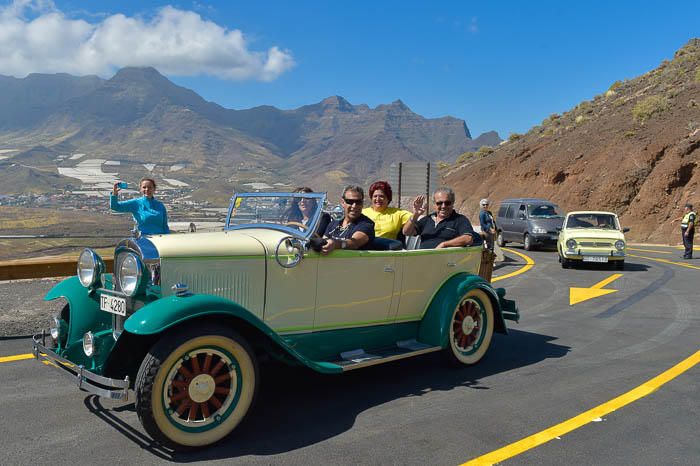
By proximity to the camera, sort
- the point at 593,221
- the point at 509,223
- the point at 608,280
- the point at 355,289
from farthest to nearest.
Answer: the point at 509,223
the point at 593,221
the point at 608,280
the point at 355,289

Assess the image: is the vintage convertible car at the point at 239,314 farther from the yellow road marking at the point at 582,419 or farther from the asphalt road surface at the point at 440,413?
the yellow road marking at the point at 582,419

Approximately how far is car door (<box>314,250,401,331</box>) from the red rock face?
2646 cm

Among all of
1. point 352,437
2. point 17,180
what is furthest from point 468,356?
point 17,180

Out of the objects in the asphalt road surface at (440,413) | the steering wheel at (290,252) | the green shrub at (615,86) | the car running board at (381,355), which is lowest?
the asphalt road surface at (440,413)

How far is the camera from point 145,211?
7855mm

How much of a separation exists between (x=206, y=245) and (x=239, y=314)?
0.66 m

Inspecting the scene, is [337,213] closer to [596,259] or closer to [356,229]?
[356,229]

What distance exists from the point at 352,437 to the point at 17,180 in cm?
13269

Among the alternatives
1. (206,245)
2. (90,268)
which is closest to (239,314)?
(206,245)

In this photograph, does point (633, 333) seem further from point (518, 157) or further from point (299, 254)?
point (518, 157)

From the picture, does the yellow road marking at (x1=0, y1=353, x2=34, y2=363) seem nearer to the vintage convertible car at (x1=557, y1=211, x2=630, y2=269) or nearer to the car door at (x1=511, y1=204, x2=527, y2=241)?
the vintage convertible car at (x1=557, y1=211, x2=630, y2=269)

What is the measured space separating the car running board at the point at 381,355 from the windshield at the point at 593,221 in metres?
11.9

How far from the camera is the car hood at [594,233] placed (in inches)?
583

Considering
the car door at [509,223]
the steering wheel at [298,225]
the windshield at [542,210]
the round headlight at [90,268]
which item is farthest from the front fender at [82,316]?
the car door at [509,223]
